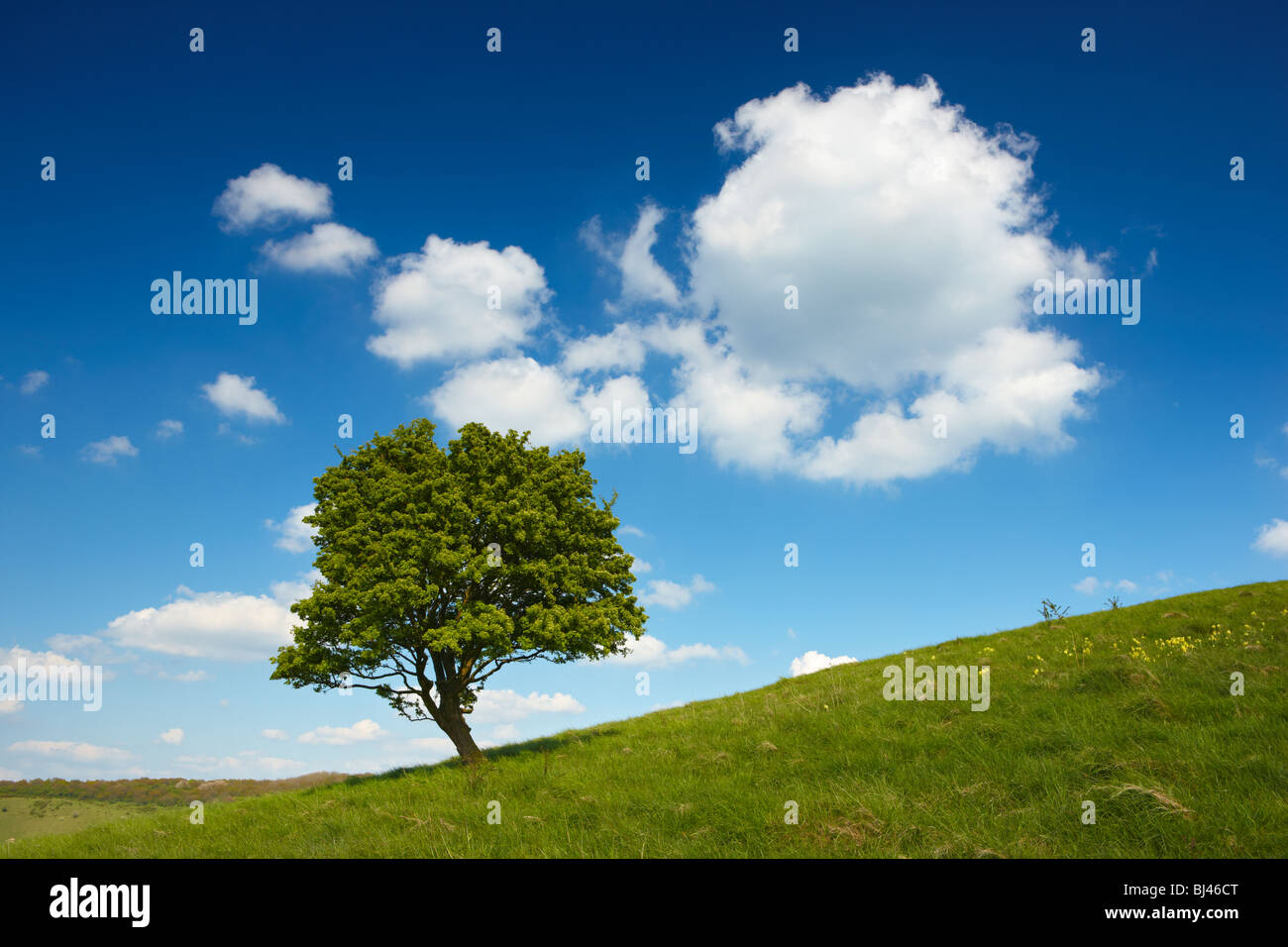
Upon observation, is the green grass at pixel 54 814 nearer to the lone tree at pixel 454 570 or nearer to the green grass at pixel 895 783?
the green grass at pixel 895 783

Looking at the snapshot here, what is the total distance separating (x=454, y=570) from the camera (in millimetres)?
22328

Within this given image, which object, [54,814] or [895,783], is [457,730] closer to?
[895,783]

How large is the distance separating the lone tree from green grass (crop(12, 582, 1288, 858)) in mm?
3772

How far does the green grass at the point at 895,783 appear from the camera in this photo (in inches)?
412

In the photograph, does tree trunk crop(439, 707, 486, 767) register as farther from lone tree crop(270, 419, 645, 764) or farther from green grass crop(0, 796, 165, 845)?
green grass crop(0, 796, 165, 845)

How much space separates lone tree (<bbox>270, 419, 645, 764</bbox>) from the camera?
21.2 meters

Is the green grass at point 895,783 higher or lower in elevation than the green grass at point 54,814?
higher

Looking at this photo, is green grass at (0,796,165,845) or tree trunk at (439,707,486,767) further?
tree trunk at (439,707,486,767)

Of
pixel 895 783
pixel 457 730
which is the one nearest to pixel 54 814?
pixel 457 730

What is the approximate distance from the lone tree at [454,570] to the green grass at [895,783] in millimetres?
3772

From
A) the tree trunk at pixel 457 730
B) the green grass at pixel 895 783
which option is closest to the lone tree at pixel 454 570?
the tree trunk at pixel 457 730

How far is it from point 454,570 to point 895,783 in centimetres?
1504

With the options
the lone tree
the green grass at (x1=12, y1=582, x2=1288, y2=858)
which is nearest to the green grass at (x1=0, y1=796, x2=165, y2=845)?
the green grass at (x1=12, y1=582, x2=1288, y2=858)

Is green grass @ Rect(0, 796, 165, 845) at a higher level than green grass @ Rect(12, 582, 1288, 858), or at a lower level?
lower
